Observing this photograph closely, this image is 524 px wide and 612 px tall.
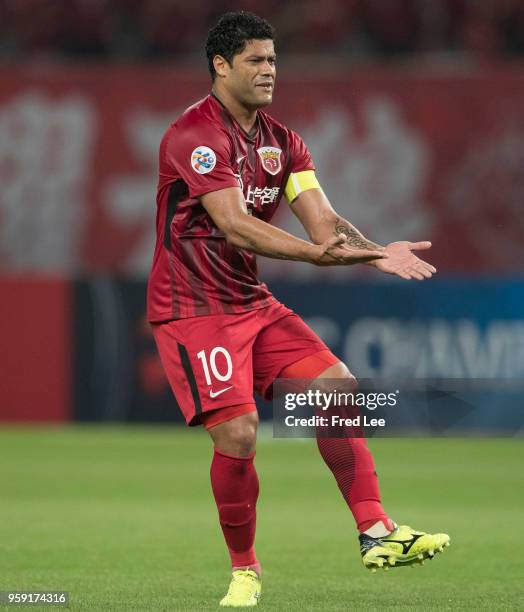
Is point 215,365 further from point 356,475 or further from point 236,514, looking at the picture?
point 356,475

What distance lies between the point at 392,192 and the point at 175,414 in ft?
14.1

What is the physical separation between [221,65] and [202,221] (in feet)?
2.01

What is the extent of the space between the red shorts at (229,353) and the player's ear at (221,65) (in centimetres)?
93

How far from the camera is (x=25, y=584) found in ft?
18.2

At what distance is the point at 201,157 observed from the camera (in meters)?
5.24

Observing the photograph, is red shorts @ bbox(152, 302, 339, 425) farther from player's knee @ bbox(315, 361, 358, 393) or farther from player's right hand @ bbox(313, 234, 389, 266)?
player's right hand @ bbox(313, 234, 389, 266)

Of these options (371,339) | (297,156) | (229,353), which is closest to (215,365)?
(229,353)

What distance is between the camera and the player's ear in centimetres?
543

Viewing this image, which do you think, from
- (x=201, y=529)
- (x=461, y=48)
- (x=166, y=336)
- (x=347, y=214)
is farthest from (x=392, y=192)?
(x=166, y=336)

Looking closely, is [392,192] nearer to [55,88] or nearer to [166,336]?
[55,88]

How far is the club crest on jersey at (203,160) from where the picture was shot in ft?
17.1

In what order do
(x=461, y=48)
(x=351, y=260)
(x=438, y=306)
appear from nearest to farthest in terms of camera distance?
(x=351, y=260) → (x=438, y=306) → (x=461, y=48)

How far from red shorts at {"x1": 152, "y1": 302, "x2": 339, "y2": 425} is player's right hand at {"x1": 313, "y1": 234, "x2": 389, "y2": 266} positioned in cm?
65

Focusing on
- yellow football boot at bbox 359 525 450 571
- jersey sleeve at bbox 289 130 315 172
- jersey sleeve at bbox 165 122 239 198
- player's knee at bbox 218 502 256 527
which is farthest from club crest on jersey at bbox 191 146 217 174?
yellow football boot at bbox 359 525 450 571
